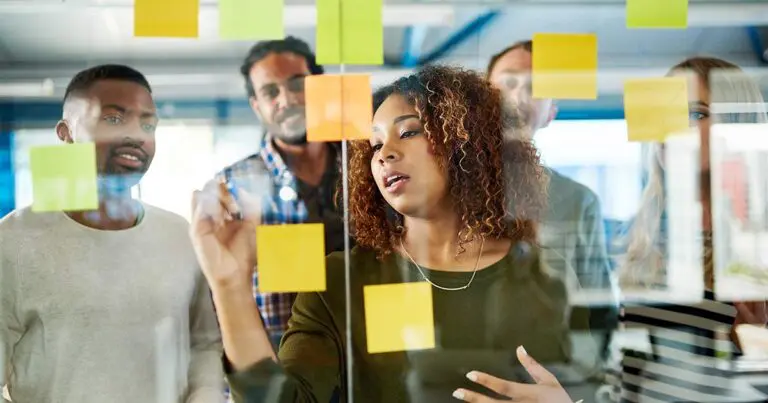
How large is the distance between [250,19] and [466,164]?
21.5 inches

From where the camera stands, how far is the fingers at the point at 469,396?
5.05ft

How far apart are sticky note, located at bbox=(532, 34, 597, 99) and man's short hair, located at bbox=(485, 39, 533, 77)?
0.01 m

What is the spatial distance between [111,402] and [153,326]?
17 centimetres

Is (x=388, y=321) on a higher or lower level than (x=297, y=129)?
lower

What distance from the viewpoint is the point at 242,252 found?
1506 millimetres

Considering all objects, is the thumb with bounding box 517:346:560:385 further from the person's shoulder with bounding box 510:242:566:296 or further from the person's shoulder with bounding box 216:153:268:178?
the person's shoulder with bounding box 216:153:268:178

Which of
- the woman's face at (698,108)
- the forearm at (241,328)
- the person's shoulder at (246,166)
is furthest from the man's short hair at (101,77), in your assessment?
the woman's face at (698,108)

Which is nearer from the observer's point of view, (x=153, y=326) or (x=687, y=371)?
(x=153, y=326)

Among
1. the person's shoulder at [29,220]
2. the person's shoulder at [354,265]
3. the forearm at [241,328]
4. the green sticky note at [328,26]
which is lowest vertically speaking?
the forearm at [241,328]

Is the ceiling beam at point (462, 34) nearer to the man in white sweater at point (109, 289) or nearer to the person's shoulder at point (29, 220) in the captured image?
Result: the man in white sweater at point (109, 289)

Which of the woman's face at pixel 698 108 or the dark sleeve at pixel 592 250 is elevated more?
the woman's face at pixel 698 108

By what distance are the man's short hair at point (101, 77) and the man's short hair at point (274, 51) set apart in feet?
0.67

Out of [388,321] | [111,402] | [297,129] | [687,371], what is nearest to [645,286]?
[687,371]

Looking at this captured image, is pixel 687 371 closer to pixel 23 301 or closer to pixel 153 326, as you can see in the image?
pixel 153 326
